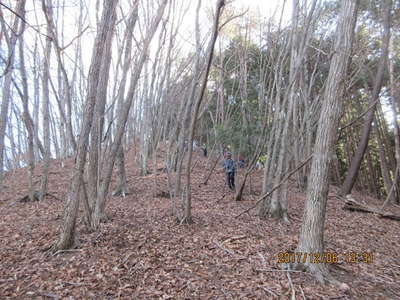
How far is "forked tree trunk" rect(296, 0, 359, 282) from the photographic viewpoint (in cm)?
322

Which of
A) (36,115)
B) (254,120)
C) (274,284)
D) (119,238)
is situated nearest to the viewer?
(274,284)

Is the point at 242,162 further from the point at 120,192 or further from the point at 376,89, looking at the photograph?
the point at 376,89

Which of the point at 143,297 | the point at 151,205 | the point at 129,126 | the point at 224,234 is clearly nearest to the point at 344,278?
the point at 224,234

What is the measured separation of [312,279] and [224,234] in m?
1.83

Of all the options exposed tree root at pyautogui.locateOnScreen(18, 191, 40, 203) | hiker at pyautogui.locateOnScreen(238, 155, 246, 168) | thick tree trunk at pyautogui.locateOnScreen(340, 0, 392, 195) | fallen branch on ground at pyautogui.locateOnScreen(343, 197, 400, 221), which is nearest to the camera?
exposed tree root at pyautogui.locateOnScreen(18, 191, 40, 203)

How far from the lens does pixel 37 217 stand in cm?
546

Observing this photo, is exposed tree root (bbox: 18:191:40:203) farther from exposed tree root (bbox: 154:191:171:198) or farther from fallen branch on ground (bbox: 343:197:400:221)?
fallen branch on ground (bbox: 343:197:400:221)

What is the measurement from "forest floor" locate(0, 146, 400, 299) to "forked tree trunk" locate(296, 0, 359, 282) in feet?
1.55

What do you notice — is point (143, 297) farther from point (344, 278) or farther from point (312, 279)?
point (344, 278)
